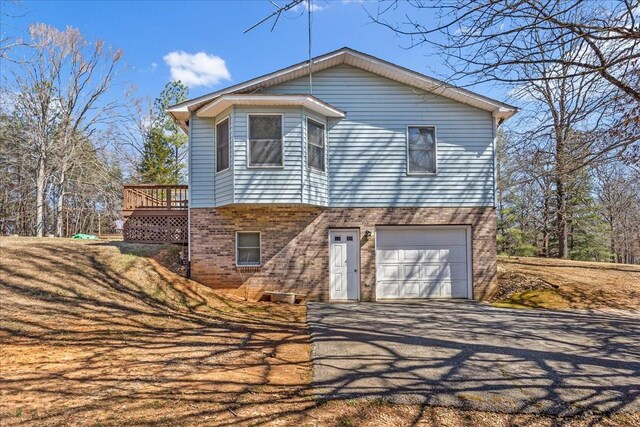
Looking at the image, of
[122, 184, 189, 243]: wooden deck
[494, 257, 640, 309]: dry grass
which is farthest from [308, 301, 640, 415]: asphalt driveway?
[122, 184, 189, 243]: wooden deck

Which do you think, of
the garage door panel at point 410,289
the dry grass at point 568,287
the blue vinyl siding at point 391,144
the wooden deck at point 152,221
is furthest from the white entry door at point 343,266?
the wooden deck at point 152,221

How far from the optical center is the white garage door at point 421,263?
1118cm

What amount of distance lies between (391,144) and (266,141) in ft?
12.1

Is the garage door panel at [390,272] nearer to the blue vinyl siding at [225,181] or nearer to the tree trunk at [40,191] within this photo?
the blue vinyl siding at [225,181]

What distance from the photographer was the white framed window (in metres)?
10.9

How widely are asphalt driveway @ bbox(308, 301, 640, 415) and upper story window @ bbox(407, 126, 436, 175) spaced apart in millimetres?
4378

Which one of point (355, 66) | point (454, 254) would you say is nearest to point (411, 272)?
point (454, 254)

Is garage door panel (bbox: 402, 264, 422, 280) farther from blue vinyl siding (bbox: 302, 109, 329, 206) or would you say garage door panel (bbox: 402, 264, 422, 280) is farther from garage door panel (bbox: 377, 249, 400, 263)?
blue vinyl siding (bbox: 302, 109, 329, 206)

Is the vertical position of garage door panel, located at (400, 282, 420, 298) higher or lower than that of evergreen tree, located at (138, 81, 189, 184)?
lower

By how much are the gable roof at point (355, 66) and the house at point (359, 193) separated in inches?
1.4

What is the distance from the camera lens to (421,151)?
1134 cm

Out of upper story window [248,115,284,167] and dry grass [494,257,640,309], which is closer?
dry grass [494,257,640,309]

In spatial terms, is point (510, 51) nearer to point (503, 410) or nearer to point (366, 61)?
point (503, 410)

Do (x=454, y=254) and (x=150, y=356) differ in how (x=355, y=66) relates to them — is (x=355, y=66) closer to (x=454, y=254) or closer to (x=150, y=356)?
(x=454, y=254)
